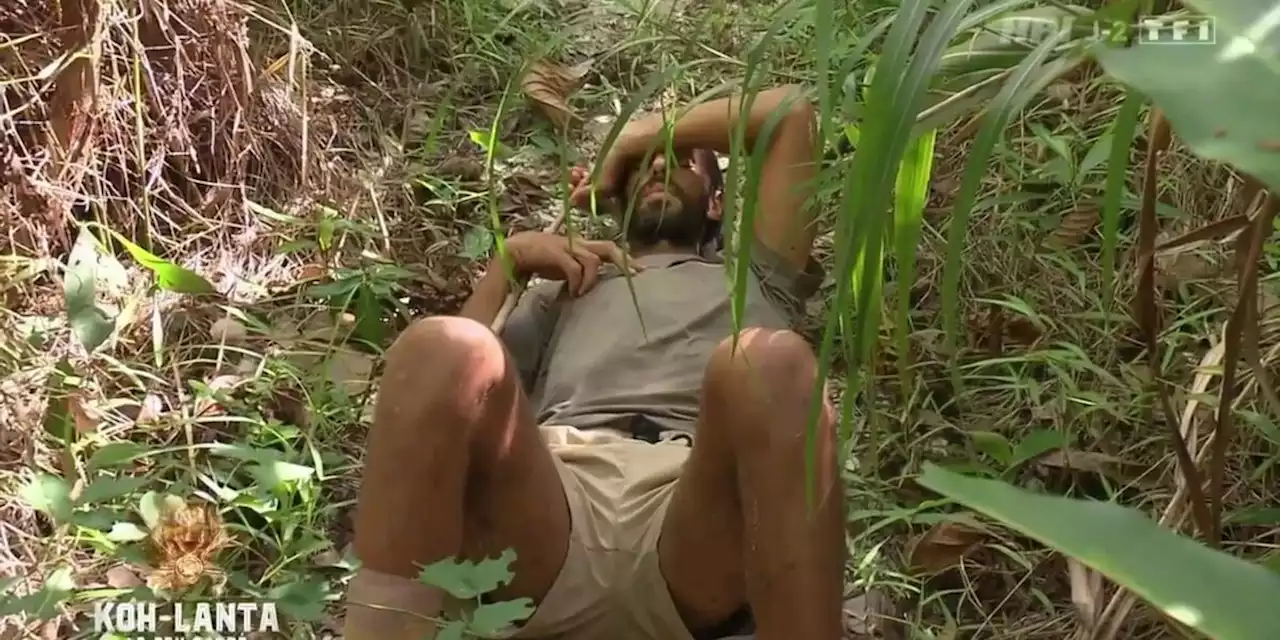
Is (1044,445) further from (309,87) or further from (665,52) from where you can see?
(309,87)

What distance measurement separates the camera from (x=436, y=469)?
95 cm

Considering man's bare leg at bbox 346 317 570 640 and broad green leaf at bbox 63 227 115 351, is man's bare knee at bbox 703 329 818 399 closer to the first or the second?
man's bare leg at bbox 346 317 570 640

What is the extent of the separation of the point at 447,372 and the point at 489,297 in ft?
1.56

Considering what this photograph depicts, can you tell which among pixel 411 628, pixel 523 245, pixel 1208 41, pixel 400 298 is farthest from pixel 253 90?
pixel 1208 41

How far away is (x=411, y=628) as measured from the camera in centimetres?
91

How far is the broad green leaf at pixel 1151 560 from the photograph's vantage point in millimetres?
324

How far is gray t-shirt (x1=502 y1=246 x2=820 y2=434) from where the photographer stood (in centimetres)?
128

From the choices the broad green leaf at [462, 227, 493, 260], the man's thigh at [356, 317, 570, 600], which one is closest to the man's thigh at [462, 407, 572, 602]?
the man's thigh at [356, 317, 570, 600]

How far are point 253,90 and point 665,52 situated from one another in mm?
638

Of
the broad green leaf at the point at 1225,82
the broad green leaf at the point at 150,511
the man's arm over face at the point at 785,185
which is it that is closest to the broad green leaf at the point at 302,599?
the broad green leaf at the point at 150,511

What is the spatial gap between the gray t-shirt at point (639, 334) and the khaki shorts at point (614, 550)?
0.30 feet

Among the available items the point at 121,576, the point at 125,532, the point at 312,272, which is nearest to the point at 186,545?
the point at 121,576

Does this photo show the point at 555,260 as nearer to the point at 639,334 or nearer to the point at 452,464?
the point at 639,334

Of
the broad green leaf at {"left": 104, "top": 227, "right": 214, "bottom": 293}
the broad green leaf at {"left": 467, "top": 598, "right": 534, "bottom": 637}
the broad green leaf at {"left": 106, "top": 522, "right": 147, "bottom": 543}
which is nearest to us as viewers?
the broad green leaf at {"left": 467, "top": 598, "right": 534, "bottom": 637}
